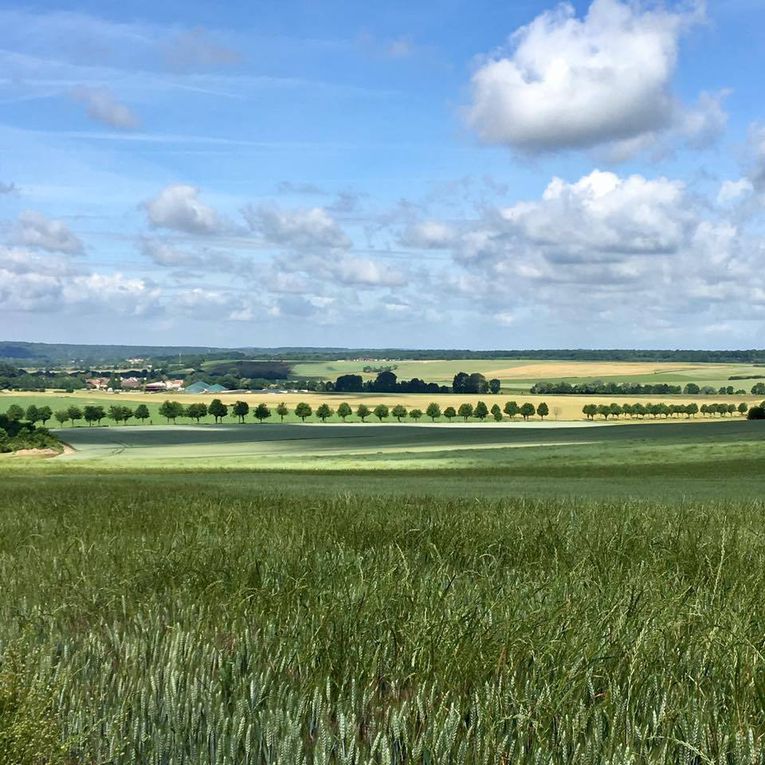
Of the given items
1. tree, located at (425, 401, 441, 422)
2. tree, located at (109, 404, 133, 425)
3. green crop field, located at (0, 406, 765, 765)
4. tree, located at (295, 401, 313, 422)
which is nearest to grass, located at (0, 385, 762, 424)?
tree, located at (295, 401, 313, 422)

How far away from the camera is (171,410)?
129875 millimetres

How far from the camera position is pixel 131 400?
14088 cm

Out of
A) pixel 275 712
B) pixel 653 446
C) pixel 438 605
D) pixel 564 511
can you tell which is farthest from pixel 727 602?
pixel 653 446

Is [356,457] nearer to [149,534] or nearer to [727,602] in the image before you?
[149,534]

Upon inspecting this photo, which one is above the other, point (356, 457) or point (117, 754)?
point (117, 754)

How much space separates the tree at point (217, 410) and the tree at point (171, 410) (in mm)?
4358

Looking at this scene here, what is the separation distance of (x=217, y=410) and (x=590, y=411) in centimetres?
5342

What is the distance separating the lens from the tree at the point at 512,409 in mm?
128250

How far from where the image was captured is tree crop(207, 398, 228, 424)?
131125mm

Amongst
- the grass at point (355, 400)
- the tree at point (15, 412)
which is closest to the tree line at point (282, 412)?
the tree at point (15, 412)

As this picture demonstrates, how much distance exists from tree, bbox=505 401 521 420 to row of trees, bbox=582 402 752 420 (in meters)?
9.34

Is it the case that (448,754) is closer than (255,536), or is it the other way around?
(448,754)

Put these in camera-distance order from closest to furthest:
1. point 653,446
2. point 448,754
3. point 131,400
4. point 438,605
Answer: point 448,754
point 438,605
point 653,446
point 131,400

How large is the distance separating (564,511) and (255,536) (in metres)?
4.31
